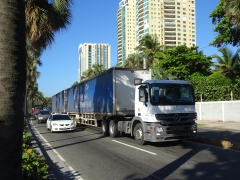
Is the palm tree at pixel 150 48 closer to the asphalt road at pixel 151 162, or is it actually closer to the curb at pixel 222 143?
the curb at pixel 222 143

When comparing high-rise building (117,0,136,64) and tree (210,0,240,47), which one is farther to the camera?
high-rise building (117,0,136,64)

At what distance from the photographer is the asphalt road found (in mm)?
7409

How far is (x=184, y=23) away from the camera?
13450 cm

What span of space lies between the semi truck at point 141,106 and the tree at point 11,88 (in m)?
8.97

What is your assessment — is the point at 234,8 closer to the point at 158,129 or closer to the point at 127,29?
the point at 158,129

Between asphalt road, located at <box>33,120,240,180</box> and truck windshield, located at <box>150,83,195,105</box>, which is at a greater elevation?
truck windshield, located at <box>150,83,195,105</box>

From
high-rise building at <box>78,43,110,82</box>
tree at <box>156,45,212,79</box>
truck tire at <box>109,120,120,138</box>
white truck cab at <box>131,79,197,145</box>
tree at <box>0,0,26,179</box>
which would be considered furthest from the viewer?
high-rise building at <box>78,43,110,82</box>

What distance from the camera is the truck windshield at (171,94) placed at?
11.8 m

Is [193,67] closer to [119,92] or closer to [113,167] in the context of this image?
[119,92]

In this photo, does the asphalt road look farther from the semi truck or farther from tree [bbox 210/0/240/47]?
tree [bbox 210/0/240/47]

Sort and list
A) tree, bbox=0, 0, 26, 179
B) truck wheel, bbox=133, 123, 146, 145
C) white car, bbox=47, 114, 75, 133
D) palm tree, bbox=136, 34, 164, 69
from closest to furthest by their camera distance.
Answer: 1. tree, bbox=0, 0, 26, 179
2. truck wheel, bbox=133, 123, 146, 145
3. white car, bbox=47, 114, 75, 133
4. palm tree, bbox=136, 34, 164, 69

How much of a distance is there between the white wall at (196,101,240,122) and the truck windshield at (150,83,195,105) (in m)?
14.2

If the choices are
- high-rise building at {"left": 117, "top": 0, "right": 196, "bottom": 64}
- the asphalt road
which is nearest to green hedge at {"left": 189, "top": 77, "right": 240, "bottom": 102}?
the asphalt road

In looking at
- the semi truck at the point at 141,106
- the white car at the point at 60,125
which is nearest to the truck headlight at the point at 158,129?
the semi truck at the point at 141,106
